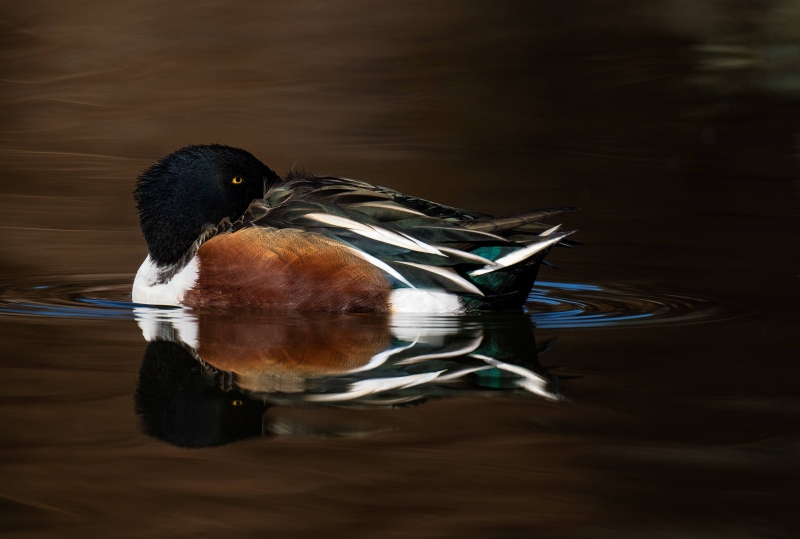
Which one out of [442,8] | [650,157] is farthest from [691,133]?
[442,8]

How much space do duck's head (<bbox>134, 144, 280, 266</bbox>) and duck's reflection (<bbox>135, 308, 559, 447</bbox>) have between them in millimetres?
417

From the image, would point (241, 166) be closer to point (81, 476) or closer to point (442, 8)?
point (81, 476)

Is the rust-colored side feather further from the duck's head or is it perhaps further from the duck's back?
the duck's head

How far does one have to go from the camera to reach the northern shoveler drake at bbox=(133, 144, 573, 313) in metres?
5.96

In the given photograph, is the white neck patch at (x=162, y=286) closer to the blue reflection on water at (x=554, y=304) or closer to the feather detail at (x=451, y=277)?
the blue reflection on water at (x=554, y=304)

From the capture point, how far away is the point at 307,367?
16.1 feet

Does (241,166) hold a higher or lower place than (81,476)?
higher

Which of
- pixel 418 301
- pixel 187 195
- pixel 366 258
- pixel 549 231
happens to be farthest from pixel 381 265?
pixel 187 195

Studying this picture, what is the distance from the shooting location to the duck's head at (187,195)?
6.40 meters

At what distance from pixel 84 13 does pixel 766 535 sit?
542 inches

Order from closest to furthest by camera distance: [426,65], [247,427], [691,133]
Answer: [247,427], [691,133], [426,65]

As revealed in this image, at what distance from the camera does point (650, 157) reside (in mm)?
10984

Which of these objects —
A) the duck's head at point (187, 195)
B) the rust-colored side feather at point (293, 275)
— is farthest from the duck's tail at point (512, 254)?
the duck's head at point (187, 195)

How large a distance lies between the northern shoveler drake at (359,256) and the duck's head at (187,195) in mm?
201
